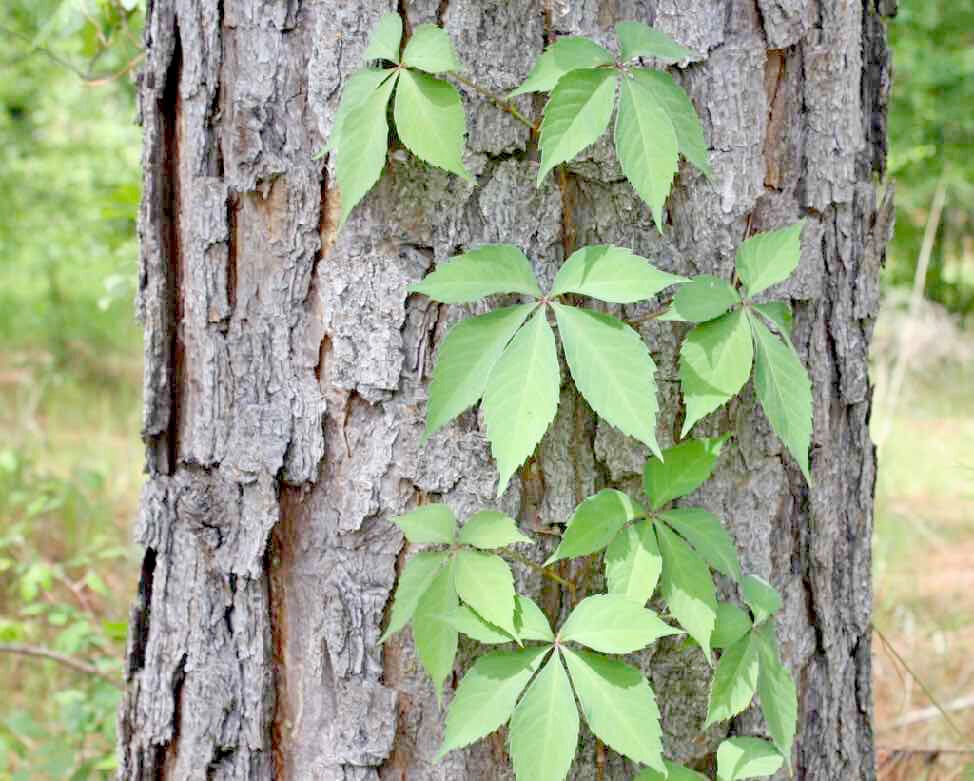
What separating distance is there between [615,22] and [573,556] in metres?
0.61

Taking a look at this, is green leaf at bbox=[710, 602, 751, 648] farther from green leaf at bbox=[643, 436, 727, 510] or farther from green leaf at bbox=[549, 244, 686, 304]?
green leaf at bbox=[549, 244, 686, 304]

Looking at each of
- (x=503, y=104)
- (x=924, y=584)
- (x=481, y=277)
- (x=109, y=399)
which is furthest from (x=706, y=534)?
(x=109, y=399)

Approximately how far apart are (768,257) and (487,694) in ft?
1.92

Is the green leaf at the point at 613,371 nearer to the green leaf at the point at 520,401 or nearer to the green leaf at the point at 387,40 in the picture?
the green leaf at the point at 520,401

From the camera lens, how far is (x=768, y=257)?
102 cm

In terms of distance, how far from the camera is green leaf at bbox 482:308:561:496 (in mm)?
880

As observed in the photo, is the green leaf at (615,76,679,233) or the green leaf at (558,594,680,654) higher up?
the green leaf at (615,76,679,233)

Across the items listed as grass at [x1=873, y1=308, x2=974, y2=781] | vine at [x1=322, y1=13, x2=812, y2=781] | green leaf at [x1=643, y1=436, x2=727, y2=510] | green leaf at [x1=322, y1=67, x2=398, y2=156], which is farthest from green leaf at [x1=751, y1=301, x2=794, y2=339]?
grass at [x1=873, y1=308, x2=974, y2=781]

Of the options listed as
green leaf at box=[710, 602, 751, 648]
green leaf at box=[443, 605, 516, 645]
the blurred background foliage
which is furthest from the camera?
the blurred background foliage

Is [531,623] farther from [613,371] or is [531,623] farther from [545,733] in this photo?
→ [613,371]

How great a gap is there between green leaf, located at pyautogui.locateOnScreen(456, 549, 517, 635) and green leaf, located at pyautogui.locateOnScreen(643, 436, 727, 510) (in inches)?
7.8

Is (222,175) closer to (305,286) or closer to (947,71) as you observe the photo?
(305,286)

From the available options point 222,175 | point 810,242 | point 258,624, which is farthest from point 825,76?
point 258,624

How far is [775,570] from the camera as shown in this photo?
46.4 inches
